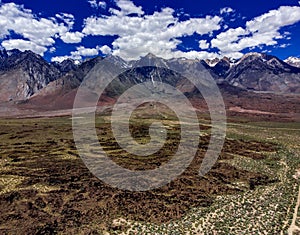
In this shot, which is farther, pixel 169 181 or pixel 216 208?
pixel 169 181

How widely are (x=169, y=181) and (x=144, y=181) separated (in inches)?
152

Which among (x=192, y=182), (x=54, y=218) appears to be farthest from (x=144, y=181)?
(x=54, y=218)

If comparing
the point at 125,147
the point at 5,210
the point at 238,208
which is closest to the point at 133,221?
the point at 238,208

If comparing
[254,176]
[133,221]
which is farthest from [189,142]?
[133,221]

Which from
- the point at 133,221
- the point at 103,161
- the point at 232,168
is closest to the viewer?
the point at 133,221

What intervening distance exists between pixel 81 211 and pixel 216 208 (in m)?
15.5

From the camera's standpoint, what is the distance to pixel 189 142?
8012 centimetres

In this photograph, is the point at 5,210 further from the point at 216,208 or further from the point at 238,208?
the point at 238,208

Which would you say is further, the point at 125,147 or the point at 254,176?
the point at 125,147

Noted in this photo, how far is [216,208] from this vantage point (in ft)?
110

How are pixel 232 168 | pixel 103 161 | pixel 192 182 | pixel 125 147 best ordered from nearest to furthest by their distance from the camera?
pixel 192 182
pixel 232 168
pixel 103 161
pixel 125 147

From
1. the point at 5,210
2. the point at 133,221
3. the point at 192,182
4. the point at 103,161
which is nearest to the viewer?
the point at 133,221

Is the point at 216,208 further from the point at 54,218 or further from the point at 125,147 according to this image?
the point at 125,147

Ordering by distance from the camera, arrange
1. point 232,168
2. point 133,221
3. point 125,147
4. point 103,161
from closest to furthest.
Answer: point 133,221 < point 232,168 < point 103,161 < point 125,147
